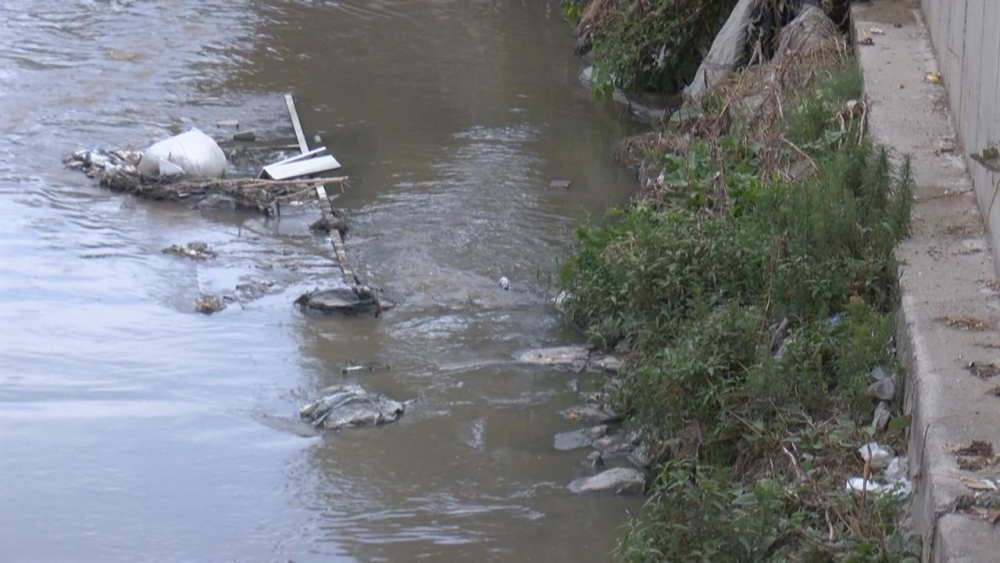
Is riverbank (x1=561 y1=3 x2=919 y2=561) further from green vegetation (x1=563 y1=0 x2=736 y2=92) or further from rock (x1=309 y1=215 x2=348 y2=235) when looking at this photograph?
green vegetation (x1=563 y1=0 x2=736 y2=92)

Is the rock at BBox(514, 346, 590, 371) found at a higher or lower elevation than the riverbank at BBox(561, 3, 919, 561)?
lower

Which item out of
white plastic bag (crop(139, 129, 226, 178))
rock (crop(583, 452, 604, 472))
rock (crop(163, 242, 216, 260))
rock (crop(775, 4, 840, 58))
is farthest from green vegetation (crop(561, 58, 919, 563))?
white plastic bag (crop(139, 129, 226, 178))

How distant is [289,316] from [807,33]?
13.1 ft

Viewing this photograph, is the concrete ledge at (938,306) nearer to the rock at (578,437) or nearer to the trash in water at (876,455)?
the trash in water at (876,455)

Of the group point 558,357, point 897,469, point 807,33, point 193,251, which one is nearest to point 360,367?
point 558,357

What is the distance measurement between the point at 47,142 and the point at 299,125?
1.92 meters

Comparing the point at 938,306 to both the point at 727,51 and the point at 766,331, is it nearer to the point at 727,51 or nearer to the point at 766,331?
the point at 766,331

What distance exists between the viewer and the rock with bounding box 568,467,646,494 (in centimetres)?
526

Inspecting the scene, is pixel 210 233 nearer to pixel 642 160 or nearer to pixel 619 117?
pixel 642 160

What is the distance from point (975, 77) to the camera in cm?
580

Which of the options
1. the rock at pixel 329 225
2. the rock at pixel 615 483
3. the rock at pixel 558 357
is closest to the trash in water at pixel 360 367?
the rock at pixel 558 357

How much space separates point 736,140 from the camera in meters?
7.43

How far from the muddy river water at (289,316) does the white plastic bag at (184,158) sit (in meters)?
0.40

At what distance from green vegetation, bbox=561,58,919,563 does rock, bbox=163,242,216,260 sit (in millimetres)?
2316
